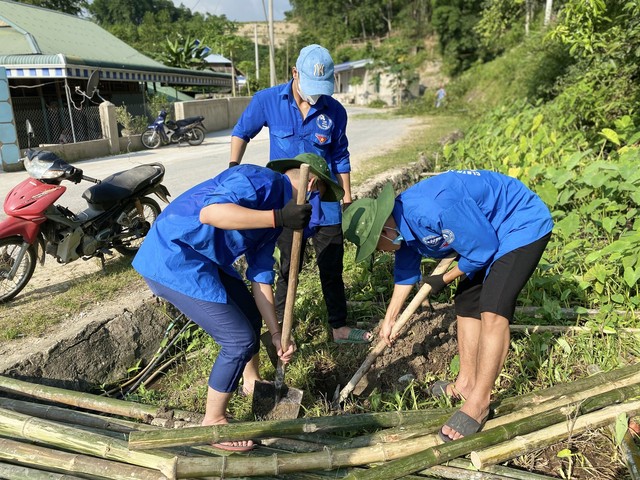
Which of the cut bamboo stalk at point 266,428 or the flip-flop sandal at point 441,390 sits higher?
the cut bamboo stalk at point 266,428

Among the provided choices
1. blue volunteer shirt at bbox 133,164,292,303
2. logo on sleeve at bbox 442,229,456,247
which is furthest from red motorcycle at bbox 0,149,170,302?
logo on sleeve at bbox 442,229,456,247

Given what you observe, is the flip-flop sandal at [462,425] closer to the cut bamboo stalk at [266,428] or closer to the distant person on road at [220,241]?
the cut bamboo stalk at [266,428]

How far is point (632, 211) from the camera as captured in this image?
4055 mm

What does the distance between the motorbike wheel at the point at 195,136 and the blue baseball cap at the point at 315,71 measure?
36.3 ft

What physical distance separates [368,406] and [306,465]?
96cm

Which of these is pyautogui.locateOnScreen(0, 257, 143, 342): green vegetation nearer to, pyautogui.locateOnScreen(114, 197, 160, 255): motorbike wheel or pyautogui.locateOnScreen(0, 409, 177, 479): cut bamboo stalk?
pyautogui.locateOnScreen(114, 197, 160, 255): motorbike wheel

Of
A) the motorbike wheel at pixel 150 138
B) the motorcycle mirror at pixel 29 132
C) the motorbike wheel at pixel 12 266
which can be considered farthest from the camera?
the motorbike wheel at pixel 150 138

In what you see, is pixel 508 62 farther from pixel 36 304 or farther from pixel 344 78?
pixel 344 78

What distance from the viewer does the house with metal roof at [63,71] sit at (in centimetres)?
1171

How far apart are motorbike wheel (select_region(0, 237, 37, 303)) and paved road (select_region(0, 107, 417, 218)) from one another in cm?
257

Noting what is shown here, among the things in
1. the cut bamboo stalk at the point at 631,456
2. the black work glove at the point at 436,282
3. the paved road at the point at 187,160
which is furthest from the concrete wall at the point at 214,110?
the cut bamboo stalk at the point at 631,456

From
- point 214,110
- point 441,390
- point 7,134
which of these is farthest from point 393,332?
point 214,110

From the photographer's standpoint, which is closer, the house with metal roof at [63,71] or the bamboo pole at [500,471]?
the bamboo pole at [500,471]

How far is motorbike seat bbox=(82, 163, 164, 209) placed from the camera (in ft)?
14.0
